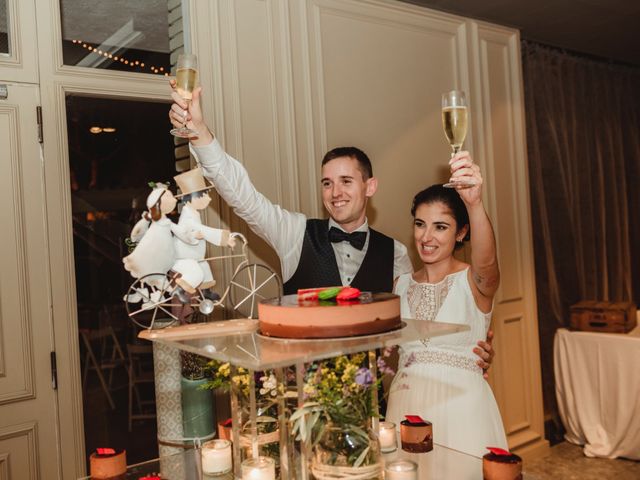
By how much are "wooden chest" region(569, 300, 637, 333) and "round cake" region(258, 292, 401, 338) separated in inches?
124

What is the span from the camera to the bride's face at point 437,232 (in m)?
2.34

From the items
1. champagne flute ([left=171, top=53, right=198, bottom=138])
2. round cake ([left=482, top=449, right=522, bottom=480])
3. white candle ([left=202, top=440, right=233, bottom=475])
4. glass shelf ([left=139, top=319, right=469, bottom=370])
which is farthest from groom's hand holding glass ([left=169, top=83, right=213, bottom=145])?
round cake ([left=482, top=449, right=522, bottom=480])

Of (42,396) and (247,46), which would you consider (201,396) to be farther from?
(247,46)

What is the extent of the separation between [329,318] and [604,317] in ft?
10.9

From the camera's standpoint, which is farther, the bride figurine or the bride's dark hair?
the bride's dark hair

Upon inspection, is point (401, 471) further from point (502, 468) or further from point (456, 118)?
point (456, 118)

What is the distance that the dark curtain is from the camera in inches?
182

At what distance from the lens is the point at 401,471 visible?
4.42ft

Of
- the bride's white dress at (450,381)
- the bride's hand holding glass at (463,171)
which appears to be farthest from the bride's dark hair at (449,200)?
the bride's hand holding glass at (463,171)

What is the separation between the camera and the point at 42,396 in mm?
2412

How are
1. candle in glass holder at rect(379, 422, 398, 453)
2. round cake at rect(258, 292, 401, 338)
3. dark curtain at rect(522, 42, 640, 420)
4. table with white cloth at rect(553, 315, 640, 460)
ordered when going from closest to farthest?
round cake at rect(258, 292, 401, 338)
candle in glass holder at rect(379, 422, 398, 453)
table with white cloth at rect(553, 315, 640, 460)
dark curtain at rect(522, 42, 640, 420)

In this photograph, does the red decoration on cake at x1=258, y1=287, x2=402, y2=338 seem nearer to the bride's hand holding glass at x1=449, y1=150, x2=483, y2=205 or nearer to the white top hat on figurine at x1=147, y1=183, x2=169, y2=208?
the white top hat on figurine at x1=147, y1=183, x2=169, y2=208

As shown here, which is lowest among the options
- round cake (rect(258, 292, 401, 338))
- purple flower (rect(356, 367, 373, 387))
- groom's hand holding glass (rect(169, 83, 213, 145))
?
purple flower (rect(356, 367, 373, 387))

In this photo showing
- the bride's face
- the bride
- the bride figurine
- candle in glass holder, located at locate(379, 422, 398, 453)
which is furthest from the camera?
the bride's face
